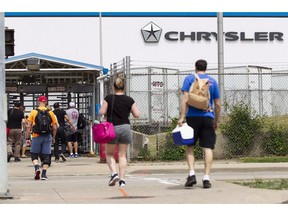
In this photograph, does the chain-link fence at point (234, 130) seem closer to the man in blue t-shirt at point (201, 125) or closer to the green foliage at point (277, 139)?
the green foliage at point (277, 139)

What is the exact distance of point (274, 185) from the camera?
11984mm

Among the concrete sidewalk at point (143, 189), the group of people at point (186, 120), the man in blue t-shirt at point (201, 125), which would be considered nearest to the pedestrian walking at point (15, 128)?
the concrete sidewalk at point (143, 189)

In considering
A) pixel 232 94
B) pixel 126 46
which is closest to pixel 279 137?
pixel 232 94

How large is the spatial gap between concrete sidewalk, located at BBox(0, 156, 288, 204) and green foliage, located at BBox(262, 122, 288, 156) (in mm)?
2234

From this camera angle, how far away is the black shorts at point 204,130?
11.4 meters

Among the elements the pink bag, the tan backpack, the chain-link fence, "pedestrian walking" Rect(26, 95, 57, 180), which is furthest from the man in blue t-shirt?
the chain-link fence

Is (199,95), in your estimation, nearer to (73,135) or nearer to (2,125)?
(2,125)

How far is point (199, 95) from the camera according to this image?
11266 mm

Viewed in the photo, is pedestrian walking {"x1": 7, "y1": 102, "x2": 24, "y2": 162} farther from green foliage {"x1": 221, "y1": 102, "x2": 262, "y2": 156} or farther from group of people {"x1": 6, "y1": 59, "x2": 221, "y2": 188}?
group of people {"x1": 6, "y1": 59, "x2": 221, "y2": 188}

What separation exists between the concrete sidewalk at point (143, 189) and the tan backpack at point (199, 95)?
1.32m

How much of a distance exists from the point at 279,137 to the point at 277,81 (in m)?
7.02

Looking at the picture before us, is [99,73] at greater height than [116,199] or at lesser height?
greater

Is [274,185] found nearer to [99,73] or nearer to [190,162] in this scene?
[190,162]

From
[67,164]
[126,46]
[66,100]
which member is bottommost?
[67,164]
